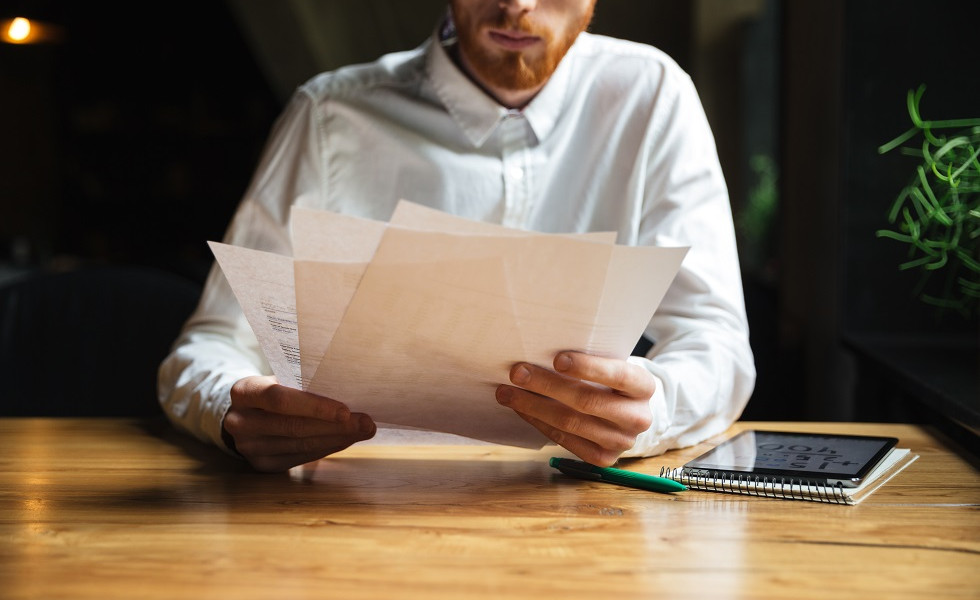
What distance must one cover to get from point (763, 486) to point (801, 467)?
0.19 feet

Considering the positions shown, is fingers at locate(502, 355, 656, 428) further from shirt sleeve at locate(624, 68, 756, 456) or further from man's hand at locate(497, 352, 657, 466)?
shirt sleeve at locate(624, 68, 756, 456)

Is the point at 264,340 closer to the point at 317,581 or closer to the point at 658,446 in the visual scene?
the point at 317,581

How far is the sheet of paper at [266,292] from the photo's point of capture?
843 millimetres

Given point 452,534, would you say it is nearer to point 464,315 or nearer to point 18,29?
point 464,315

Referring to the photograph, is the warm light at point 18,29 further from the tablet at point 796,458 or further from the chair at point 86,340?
the tablet at point 796,458

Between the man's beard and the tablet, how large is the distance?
59 cm

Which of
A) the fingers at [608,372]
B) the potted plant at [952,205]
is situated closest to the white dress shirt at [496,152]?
the potted plant at [952,205]

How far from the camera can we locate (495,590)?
2.21 ft

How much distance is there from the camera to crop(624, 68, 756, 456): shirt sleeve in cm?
111

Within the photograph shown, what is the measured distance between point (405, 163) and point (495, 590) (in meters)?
0.94

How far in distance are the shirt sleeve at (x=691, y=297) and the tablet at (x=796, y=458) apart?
6 centimetres

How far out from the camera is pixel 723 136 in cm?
496

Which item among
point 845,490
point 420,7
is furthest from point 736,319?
point 420,7

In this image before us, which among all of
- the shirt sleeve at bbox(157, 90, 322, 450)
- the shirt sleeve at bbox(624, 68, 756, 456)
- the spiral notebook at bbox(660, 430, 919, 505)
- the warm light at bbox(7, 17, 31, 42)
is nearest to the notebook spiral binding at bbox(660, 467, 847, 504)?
the spiral notebook at bbox(660, 430, 919, 505)
